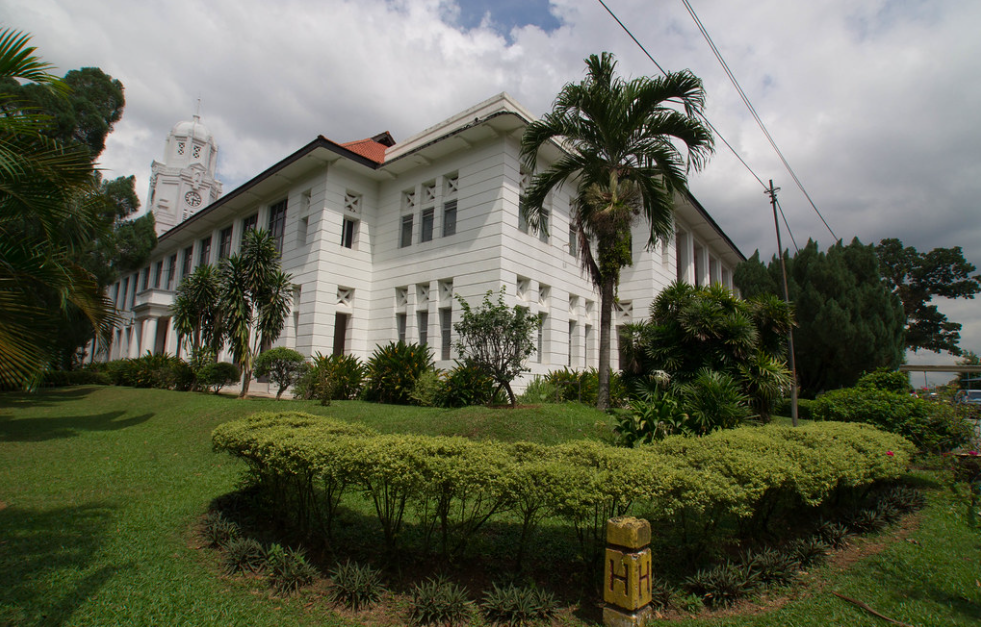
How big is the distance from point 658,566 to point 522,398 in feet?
34.0

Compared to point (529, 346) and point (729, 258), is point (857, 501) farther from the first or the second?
point (729, 258)

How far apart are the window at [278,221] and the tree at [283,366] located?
6924 mm

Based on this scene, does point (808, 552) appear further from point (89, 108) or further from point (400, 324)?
point (89, 108)

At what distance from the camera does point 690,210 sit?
964 inches

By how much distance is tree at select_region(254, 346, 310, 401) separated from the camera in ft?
53.3

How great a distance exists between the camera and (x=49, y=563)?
166 inches

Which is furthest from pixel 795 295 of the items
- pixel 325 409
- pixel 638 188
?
pixel 325 409

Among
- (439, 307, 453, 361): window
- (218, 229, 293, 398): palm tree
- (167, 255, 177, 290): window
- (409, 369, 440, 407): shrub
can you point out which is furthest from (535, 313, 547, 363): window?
(167, 255, 177, 290): window

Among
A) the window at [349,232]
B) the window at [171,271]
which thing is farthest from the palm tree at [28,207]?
the window at [171,271]

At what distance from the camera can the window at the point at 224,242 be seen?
26509 mm

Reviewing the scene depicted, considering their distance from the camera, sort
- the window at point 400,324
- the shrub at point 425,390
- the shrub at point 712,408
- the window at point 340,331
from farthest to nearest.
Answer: the window at point 340,331 < the window at point 400,324 < the shrub at point 425,390 < the shrub at point 712,408

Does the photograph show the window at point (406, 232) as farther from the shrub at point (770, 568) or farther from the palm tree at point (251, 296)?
the shrub at point (770, 568)

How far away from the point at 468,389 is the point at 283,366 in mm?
7134

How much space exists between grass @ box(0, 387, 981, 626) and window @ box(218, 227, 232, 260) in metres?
18.3
